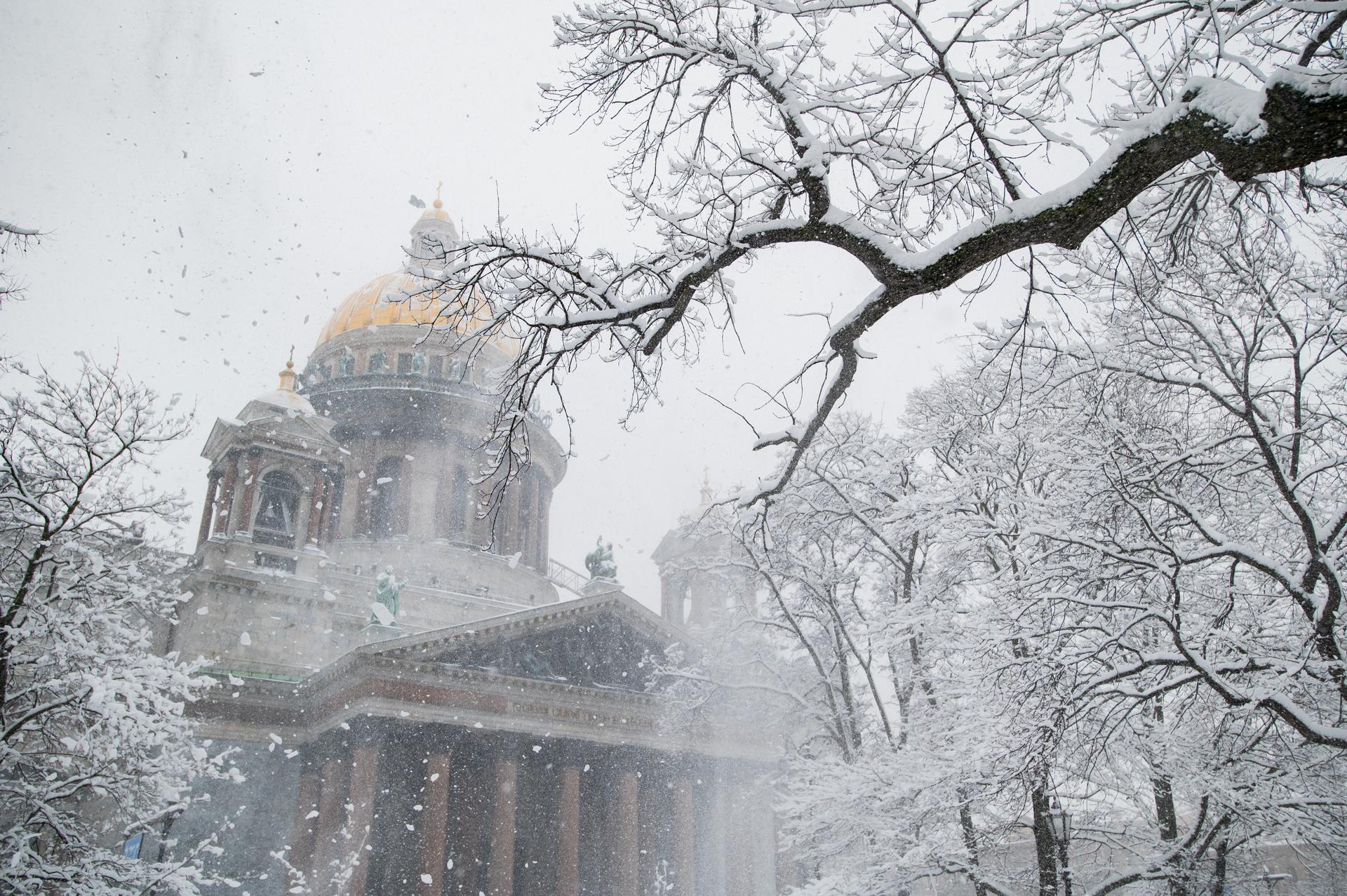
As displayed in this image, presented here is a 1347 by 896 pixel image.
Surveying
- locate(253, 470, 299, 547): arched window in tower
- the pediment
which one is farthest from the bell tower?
locate(253, 470, 299, 547): arched window in tower

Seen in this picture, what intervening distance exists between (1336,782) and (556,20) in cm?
1102

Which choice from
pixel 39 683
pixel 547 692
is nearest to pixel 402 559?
pixel 547 692

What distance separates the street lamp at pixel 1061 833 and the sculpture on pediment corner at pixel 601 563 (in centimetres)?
2231

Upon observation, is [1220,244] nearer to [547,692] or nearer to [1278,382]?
[1278,382]

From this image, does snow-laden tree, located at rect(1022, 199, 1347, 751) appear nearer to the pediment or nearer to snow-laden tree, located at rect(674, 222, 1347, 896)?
snow-laden tree, located at rect(674, 222, 1347, 896)

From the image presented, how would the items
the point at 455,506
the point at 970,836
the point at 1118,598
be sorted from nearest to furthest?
the point at 1118,598
the point at 970,836
the point at 455,506

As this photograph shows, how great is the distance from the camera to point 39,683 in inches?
535

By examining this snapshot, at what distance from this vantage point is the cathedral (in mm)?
24625

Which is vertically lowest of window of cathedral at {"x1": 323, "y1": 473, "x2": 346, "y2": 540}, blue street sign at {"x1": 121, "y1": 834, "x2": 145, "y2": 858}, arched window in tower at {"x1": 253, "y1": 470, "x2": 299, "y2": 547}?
blue street sign at {"x1": 121, "y1": 834, "x2": 145, "y2": 858}

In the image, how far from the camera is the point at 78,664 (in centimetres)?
1449

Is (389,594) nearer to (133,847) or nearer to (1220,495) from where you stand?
(133,847)

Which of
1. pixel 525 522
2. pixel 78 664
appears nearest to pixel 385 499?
pixel 525 522

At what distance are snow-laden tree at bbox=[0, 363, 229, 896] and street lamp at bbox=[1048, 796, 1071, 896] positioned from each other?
12.8 metres

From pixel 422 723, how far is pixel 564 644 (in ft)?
16.7
